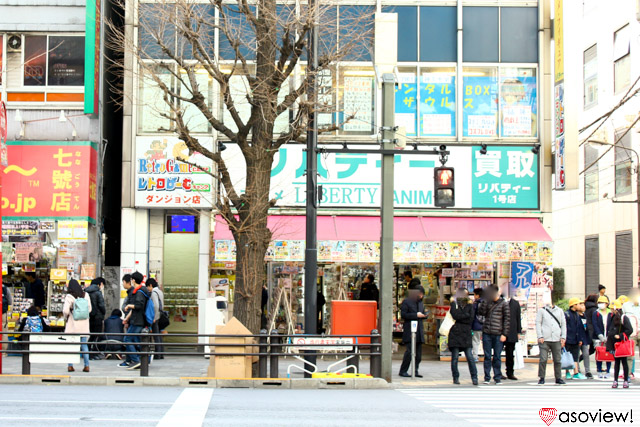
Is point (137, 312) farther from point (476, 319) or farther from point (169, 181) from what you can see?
point (476, 319)

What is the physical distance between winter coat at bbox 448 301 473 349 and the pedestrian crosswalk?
2.97ft

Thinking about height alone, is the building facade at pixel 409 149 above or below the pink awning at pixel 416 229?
above

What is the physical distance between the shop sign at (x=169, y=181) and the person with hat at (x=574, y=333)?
31.3 feet

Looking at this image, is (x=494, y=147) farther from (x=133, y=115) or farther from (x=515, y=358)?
(x=133, y=115)

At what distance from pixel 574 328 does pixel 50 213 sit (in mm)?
13364

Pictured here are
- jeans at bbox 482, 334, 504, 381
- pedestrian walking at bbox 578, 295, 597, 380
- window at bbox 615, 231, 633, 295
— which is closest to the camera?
jeans at bbox 482, 334, 504, 381

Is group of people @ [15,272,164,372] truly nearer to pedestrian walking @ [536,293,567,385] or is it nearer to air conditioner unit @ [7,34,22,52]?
air conditioner unit @ [7,34,22,52]

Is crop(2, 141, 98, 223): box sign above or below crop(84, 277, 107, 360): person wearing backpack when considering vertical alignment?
above

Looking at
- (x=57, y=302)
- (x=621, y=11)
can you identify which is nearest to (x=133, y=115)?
(x=57, y=302)

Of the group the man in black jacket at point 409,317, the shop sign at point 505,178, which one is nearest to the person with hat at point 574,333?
the man in black jacket at point 409,317

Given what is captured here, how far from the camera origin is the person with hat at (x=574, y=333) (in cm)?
1709

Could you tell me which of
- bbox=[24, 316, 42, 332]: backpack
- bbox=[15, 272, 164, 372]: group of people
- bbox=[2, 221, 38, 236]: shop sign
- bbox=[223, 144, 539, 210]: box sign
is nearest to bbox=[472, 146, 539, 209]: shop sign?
bbox=[223, 144, 539, 210]: box sign

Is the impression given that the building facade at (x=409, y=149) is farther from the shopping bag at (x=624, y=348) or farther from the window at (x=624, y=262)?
the window at (x=624, y=262)

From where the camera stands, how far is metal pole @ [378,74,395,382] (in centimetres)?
1547
